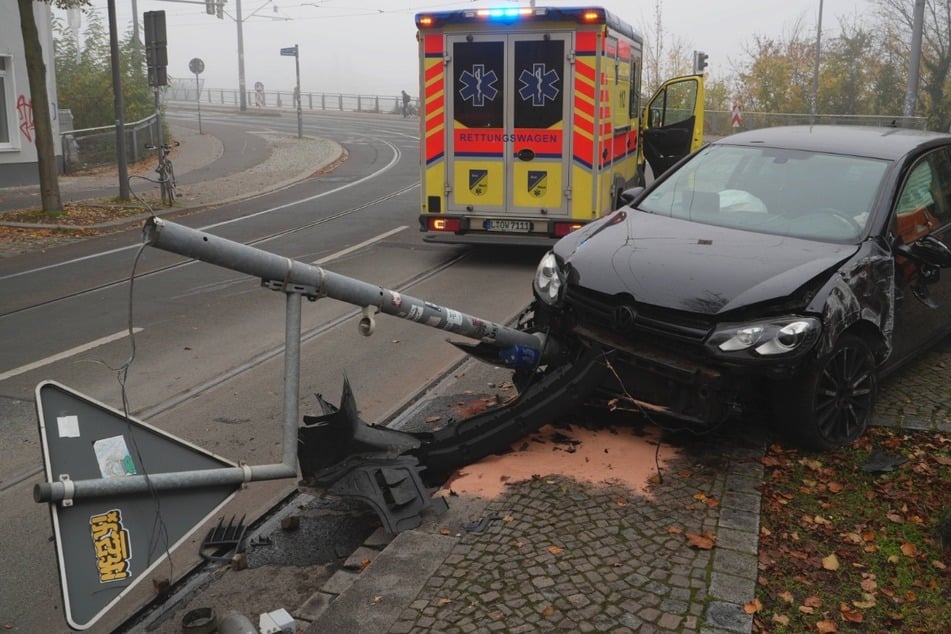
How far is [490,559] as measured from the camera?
13.8 feet

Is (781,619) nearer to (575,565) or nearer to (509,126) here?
(575,565)

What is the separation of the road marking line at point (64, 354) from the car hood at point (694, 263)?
12.6 ft

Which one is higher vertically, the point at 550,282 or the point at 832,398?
the point at 550,282

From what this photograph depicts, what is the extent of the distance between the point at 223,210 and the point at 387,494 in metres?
14.2

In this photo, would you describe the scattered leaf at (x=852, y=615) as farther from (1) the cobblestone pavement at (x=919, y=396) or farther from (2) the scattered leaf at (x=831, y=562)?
(1) the cobblestone pavement at (x=919, y=396)

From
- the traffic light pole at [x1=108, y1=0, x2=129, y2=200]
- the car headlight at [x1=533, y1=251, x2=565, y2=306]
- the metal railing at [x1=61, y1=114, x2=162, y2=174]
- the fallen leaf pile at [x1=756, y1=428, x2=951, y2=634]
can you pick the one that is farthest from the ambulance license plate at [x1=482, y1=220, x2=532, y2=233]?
the metal railing at [x1=61, y1=114, x2=162, y2=174]

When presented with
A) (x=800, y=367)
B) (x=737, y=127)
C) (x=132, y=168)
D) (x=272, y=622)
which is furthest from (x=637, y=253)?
(x=737, y=127)

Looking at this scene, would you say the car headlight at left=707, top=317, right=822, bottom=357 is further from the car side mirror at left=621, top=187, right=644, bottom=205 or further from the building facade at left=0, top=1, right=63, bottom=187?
the building facade at left=0, top=1, right=63, bottom=187

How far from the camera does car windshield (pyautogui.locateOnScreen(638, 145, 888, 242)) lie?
6008mm

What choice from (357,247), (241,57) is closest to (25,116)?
(357,247)

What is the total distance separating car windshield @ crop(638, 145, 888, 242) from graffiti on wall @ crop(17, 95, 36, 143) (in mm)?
18151

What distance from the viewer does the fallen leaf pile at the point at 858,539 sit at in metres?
3.83

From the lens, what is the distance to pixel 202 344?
8391 millimetres

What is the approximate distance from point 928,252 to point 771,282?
139cm
